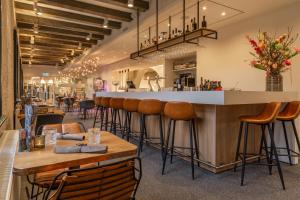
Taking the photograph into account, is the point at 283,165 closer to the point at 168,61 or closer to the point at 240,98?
the point at 240,98

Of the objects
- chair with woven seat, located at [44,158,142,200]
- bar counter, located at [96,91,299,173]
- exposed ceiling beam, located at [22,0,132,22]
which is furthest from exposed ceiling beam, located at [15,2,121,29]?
chair with woven seat, located at [44,158,142,200]

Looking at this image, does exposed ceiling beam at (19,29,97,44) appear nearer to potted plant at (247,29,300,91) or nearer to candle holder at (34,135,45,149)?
potted plant at (247,29,300,91)

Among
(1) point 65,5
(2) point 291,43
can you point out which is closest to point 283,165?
(2) point 291,43

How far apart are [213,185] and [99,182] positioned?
1.89 m

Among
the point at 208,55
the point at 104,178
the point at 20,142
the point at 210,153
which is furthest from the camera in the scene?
the point at 208,55

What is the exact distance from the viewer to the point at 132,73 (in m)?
10.4

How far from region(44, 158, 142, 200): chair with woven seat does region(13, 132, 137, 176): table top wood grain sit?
0.29 ft

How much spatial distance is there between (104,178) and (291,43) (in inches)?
173

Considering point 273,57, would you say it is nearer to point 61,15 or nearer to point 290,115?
point 290,115

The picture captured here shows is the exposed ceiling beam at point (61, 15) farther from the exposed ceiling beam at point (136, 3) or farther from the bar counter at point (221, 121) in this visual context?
the bar counter at point (221, 121)

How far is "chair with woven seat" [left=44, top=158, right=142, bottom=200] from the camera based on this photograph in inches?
41.3

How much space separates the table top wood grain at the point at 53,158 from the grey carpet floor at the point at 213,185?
1.13m

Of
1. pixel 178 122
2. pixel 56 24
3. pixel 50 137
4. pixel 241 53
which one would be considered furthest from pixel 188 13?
pixel 50 137

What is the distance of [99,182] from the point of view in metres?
1.11
